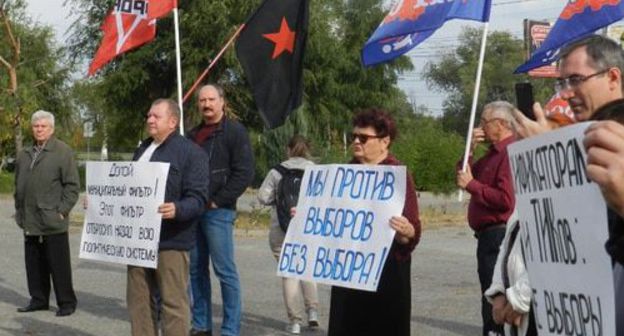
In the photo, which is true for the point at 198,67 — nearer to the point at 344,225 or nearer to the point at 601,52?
the point at 344,225

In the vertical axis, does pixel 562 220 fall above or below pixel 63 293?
above

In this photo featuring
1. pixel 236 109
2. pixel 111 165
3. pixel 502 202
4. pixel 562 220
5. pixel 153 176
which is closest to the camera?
pixel 562 220

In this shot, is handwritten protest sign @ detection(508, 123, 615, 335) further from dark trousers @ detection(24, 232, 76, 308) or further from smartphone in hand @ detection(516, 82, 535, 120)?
dark trousers @ detection(24, 232, 76, 308)

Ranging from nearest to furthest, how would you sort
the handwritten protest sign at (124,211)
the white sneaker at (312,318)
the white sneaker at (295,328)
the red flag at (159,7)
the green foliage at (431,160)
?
the handwritten protest sign at (124,211) < the white sneaker at (295,328) < the white sneaker at (312,318) < the red flag at (159,7) < the green foliage at (431,160)

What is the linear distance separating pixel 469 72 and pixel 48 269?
78.5 meters

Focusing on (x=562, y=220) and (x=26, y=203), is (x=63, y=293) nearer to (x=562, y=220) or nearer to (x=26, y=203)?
(x=26, y=203)

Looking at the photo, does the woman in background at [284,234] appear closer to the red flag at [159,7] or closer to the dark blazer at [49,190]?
the dark blazer at [49,190]

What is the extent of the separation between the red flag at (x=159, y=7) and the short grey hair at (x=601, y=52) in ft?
26.8

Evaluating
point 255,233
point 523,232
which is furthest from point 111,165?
point 255,233

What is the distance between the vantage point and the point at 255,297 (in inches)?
495

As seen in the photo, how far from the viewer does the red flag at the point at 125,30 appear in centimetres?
1185

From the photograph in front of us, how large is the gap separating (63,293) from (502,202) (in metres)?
5.64

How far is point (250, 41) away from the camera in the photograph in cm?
984

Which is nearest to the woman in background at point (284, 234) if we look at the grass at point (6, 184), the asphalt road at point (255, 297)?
the asphalt road at point (255, 297)
